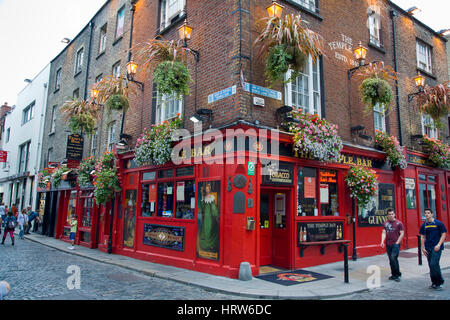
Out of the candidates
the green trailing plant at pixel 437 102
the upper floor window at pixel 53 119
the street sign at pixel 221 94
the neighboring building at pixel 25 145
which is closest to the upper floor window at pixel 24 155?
the neighboring building at pixel 25 145

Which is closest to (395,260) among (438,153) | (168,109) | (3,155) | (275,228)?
(275,228)

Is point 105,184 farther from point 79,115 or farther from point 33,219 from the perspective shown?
point 33,219

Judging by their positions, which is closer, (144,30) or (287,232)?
(287,232)

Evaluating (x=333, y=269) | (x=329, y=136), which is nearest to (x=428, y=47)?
(x=329, y=136)

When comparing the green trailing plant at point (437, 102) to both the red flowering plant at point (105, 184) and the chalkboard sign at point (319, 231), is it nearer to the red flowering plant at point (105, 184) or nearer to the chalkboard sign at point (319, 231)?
the chalkboard sign at point (319, 231)

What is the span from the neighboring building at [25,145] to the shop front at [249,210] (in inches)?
568

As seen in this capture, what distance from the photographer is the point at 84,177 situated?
597 inches

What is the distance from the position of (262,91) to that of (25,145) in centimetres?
2368

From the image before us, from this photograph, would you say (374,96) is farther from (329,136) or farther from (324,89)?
(329,136)

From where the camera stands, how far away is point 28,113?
88.9 feet

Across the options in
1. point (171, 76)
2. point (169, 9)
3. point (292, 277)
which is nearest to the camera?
point (292, 277)

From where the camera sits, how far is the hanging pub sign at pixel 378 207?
1184cm

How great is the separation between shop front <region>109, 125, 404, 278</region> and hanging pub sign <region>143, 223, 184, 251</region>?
1.2 inches

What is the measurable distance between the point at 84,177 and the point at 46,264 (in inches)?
202
